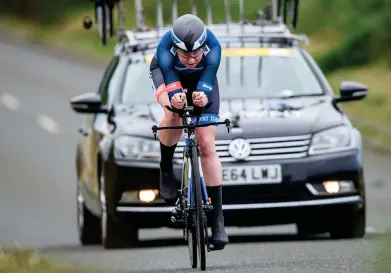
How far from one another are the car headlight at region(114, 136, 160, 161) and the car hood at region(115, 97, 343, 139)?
0.07m

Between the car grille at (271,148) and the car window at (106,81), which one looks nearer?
the car grille at (271,148)

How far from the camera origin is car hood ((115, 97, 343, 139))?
12.6 m

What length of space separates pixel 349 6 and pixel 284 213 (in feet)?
73.0

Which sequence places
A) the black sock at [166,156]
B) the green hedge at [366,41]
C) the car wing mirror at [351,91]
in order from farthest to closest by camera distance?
the green hedge at [366,41], the car wing mirror at [351,91], the black sock at [166,156]

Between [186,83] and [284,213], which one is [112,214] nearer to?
[284,213]

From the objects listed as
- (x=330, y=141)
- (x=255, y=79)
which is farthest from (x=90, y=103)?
(x=330, y=141)

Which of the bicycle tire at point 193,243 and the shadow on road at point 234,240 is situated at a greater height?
the bicycle tire at point 193,243

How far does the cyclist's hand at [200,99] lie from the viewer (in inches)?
404

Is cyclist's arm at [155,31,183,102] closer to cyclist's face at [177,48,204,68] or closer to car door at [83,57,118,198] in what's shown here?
cyclist's face at [177,48,204,68]

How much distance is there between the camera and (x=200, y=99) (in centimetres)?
1027

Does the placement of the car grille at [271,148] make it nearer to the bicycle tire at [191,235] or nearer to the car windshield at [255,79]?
the car windshield at [255,79]

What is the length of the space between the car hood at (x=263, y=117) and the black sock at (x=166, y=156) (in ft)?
4.68

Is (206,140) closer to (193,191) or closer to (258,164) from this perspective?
(193,191)

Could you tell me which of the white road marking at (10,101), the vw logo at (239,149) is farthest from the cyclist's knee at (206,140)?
the white road marking at (10,101)
